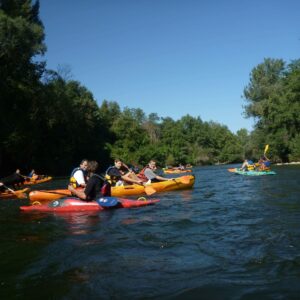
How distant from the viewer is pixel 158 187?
1416 cm

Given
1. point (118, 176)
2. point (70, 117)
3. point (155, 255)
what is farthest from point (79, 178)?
point (70, 117)

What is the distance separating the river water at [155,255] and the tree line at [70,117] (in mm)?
21353

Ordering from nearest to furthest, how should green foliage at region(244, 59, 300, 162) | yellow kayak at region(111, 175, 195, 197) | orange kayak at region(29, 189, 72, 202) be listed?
orange kayak at region(29, 189, 72, 202), yellow kayak at region(111, 175, 195, 197), green foliage at region(244, 59, 300, 162)

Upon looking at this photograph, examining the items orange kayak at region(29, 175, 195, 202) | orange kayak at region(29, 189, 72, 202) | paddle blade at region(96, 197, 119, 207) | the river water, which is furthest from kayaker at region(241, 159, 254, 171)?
paddle blade at region(96, 197, 119, 207)

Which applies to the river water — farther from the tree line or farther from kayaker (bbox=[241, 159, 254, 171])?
the tree line

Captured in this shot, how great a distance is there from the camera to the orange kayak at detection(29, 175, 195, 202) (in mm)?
12156

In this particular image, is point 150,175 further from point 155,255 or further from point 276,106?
point 276,106

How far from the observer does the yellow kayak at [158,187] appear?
13.2 meters

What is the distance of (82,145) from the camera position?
4975 centimetres

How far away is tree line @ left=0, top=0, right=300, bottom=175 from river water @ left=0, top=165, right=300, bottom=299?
21.4 m

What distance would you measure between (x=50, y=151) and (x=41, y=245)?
35109mm

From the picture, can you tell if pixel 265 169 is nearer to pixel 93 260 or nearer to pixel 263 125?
pixel 93 260

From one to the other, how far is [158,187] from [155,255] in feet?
29.6

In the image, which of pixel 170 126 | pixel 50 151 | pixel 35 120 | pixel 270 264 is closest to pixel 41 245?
pixel 270 264
